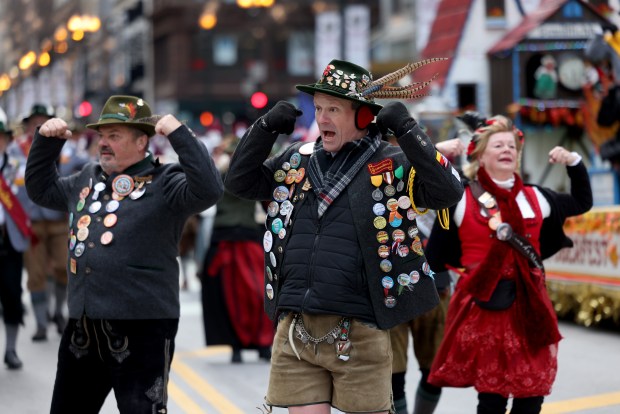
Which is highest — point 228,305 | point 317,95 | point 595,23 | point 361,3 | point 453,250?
point 361,3

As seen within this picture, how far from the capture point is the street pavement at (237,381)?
25.4ft

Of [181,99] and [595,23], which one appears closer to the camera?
[595,23]

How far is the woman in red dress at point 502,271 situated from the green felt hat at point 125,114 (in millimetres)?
1713

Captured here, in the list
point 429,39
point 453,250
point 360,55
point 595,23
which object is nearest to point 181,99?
point 360,55

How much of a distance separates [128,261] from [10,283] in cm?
434

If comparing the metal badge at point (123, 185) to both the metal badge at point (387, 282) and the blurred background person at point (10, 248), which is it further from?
the blurred background person at point (10, 248)

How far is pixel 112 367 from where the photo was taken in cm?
502

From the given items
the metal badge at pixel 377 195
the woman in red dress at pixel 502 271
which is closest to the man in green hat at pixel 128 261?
the metal badge at pixel 377 195

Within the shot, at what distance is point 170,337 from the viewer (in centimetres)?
521

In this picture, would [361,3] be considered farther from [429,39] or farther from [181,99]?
A: [429,39]

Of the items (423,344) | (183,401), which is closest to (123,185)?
→ (423,344)

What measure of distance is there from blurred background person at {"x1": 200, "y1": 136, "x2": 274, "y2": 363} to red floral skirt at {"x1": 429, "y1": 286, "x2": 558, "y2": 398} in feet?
13.9

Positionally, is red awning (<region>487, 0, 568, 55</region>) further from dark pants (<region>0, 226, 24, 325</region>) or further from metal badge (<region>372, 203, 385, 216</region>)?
metal badge (<region>372, 203, 385, 216</region>)

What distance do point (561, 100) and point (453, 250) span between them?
14740 millimetres
